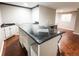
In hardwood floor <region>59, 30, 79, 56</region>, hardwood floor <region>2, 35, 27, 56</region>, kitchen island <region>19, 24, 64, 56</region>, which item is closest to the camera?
kitchen island <region>19, 24, 64, 56</region>

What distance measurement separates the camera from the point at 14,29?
10.5 ft

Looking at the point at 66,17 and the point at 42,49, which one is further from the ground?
the point at 66,17

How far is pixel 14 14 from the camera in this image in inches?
141

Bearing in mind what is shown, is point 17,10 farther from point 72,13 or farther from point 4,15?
point 72,13

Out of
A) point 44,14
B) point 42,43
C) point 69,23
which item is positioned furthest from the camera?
point 69,23

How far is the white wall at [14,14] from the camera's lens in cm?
320

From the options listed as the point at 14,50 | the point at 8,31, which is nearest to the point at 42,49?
the point at 14,50

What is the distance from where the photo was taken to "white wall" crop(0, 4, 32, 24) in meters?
3.20

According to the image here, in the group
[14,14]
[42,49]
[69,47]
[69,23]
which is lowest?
[69,47]

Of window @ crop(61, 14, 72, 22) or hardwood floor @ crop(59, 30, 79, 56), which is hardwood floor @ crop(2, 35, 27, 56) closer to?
hardwood floor @ crop(59, 30, 79, 56)

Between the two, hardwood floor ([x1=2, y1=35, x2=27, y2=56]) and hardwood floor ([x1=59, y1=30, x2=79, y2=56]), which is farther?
hardwood floor ([x1=59, y1=30, x2=79, y2=56])

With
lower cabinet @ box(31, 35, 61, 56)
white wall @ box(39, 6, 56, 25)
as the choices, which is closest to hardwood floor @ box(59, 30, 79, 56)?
lower cabinet @ box(31, 35, 61, 56)

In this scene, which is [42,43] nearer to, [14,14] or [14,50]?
[14,50]

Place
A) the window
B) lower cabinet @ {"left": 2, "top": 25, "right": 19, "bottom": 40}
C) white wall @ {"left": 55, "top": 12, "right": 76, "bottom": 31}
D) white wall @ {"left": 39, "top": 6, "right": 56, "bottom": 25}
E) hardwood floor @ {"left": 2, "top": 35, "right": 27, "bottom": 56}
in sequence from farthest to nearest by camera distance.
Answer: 1. the window
2. white wall @ {"left": 55, "top": 12, "right": 76, "bottom": 31}
3. white wall @ {"left": 39, "top": 6, "right": 56, "bottom": 25}
4. lower cabinet @ {"left": 2, "top": 25, "right": 19, "bottom": 40}
5. hardwood floor @ {"left": 2, "top": 35, "right": 27, "bottom": 56}
